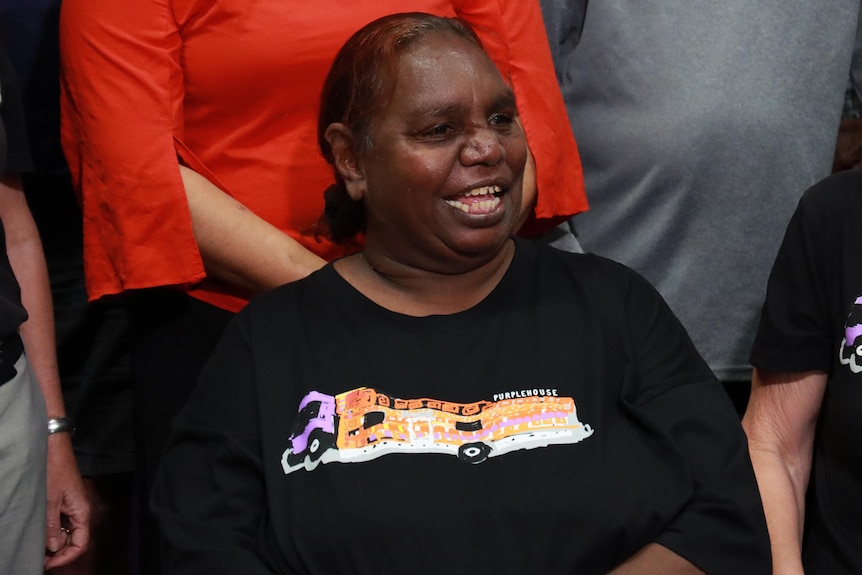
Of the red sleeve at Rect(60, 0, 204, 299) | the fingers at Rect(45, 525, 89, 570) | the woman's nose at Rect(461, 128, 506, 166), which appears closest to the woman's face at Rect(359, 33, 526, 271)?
the woman's nose at Rect(461, 128, 506, 166)

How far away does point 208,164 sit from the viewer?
209 centimetres

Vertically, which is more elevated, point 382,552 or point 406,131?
point 406,131

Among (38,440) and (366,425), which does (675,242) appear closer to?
(366,425)

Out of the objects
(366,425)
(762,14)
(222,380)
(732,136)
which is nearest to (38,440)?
(222,380)

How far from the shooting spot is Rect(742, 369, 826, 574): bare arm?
2.01m

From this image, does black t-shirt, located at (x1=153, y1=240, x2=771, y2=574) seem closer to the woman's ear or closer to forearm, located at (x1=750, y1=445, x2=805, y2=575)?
the woman's ear

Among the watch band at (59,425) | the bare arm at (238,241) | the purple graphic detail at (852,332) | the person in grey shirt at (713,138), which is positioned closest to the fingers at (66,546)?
the watch band at (59,425)

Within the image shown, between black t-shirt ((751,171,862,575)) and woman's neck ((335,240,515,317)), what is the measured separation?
501 mm

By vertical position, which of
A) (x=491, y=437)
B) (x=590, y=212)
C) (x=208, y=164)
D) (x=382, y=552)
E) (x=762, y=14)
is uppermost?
(x=762, y=14)

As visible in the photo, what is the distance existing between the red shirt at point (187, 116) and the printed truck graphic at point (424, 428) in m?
0.46

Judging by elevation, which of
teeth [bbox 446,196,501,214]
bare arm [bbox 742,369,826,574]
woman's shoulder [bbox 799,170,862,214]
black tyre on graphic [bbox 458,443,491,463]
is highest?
teeth [bbox 446,196,501,214]

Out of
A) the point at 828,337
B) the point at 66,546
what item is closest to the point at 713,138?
the point at 828,337

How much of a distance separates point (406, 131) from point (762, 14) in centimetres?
93

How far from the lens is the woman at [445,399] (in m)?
1.61
